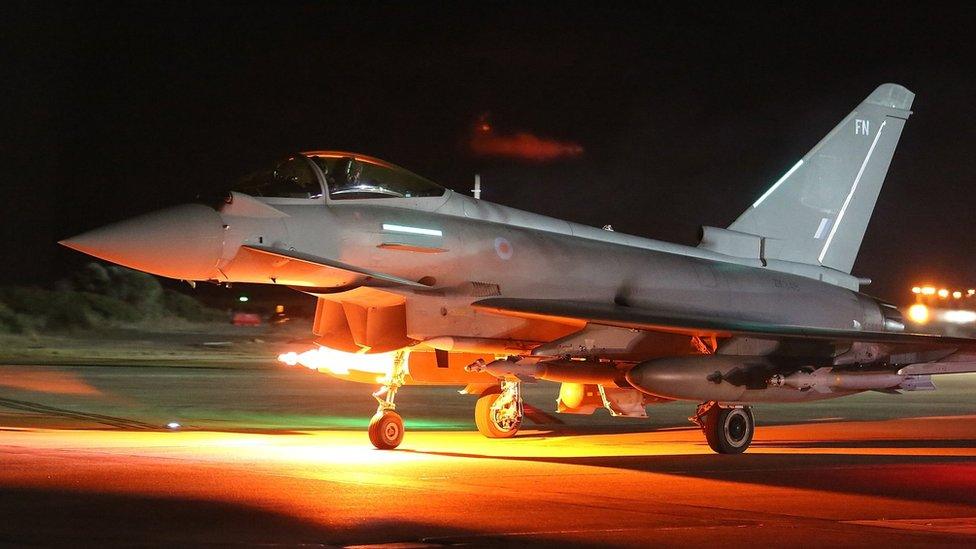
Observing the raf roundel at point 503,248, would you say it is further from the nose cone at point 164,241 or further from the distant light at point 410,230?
the nose cone at point 164,241

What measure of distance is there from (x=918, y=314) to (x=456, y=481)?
14.6 m

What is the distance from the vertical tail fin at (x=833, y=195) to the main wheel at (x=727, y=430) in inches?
129

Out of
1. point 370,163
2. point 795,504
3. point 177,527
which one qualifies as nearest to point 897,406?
point 370,163

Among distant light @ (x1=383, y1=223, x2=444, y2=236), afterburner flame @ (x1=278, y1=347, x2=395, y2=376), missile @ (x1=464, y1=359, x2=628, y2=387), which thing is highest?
distant light @ (x1=383, y1=223, x2=444, y2=236)

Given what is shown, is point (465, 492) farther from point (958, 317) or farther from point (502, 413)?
point (958, 317)

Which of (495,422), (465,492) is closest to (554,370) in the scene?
(495,422)

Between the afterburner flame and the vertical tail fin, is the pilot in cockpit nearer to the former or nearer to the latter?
the afterburner flame

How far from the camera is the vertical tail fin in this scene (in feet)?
53.4

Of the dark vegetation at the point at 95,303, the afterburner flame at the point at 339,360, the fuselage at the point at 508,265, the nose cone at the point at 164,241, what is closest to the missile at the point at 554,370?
the fuselage at the point at 508,265

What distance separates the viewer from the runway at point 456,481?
6.99 m

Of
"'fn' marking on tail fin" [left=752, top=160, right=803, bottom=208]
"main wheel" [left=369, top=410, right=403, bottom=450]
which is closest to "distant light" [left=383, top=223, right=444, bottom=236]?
"main wheel" [left=369, top=410, right=403, bottom=450]

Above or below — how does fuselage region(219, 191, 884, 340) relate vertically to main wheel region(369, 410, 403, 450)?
above

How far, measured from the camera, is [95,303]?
160ft

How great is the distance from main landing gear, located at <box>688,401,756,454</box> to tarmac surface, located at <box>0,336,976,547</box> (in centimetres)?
36
